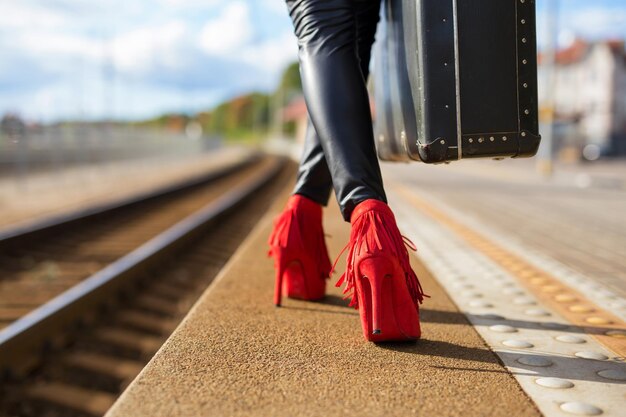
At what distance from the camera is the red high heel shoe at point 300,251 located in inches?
98.7

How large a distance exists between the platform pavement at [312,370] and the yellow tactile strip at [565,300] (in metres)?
0.42

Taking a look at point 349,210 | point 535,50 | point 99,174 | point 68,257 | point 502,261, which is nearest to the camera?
point 535,50

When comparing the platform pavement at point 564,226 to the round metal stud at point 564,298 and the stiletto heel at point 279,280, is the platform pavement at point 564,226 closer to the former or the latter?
the round metal stud at point 564,298

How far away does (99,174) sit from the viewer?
862 inches

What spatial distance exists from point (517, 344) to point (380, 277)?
51 cm

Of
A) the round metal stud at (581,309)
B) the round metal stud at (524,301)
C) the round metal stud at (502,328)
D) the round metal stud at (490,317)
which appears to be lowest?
the round metal stud at (581,309)

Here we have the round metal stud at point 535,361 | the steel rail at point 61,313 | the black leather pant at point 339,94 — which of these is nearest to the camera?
the round metal stud at point 535,361

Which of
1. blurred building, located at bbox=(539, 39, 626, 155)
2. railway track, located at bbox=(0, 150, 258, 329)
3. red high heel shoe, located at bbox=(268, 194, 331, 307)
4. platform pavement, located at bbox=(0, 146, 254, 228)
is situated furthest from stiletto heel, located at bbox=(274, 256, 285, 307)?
blurred building, located at bbox=(539, 39, 626, 155)

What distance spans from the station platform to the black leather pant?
0.46 metres

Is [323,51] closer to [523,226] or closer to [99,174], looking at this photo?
[523,226]

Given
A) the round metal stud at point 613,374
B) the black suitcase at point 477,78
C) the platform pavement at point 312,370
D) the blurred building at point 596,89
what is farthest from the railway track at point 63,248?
the blurred building at point 596,89

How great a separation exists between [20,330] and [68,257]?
11.0ft

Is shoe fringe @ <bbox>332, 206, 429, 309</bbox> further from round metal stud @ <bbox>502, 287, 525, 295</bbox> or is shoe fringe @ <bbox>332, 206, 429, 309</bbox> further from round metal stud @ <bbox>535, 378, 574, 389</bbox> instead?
round metal stud @ <bbox>502, 287, 525, 295</bbox>

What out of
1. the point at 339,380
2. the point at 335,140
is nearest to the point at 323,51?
the point at 335,140
